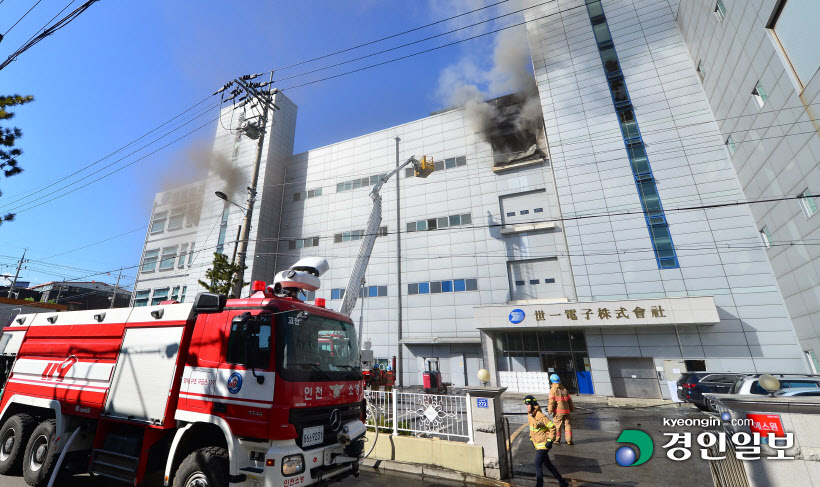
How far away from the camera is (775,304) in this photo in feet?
53.7

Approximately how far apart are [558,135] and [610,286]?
36.5ft

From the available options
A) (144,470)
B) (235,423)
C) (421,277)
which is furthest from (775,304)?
(144,470)

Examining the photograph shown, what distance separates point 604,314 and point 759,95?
13.1 meters

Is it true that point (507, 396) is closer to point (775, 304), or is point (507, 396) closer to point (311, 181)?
point (775, 304)

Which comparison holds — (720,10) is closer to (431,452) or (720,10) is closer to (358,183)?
(431,452)

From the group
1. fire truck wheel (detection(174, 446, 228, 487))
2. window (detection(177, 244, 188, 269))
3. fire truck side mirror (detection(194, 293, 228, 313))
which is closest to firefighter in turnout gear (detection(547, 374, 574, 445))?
fire truck wheel (detection(174, 446, 228, 487))

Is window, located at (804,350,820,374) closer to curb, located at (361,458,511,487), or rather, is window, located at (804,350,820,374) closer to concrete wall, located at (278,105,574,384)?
concrete wall, located at (278,105,574,384)

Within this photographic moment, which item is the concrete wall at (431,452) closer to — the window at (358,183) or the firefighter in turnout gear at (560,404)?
the firefighter in turnout gear at (560,404)

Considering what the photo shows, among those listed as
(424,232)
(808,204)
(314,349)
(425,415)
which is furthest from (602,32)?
(314,349)

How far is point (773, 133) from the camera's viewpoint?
48.4ft

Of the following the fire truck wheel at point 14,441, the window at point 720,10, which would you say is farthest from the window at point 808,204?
the fire truck wheel at point 14,441

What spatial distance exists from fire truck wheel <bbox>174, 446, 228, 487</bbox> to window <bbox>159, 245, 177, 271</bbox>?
1431 inches

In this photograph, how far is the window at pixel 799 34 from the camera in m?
11.7

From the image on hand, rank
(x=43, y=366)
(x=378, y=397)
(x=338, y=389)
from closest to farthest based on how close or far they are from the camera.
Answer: (x=338, y=389) → (x=43, y=366) → (x=378, y=397)
